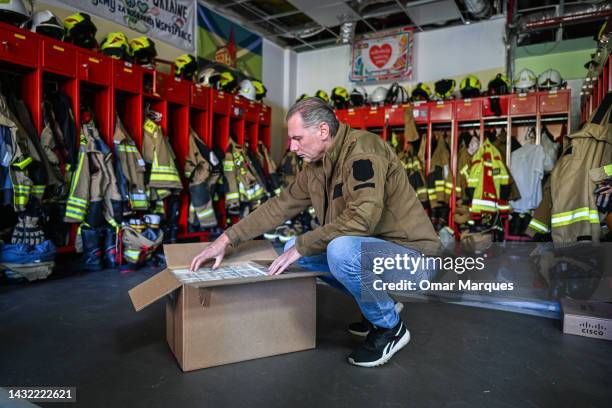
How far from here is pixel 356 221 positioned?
5.63 ft

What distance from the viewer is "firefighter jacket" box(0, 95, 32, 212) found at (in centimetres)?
297

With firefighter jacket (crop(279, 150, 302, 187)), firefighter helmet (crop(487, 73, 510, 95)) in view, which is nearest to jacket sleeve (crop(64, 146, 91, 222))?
firefighter jacket (crop(279, 150, 302, 187))

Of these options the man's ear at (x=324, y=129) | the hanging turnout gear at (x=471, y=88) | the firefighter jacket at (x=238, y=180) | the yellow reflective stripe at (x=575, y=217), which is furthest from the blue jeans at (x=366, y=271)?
the hanging turnout gear at (x=471, y=88)

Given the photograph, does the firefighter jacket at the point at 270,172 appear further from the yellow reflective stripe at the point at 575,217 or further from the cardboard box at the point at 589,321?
the cardboard box at the point at 589,321

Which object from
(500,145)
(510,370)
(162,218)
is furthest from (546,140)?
(162,218)

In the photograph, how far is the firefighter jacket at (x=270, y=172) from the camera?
6016 millimetres

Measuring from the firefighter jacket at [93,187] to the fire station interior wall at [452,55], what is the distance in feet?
15.6

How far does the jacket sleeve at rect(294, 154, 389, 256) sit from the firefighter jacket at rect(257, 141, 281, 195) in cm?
422

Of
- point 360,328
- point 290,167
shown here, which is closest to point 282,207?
point 360,328

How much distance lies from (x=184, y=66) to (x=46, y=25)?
154cm

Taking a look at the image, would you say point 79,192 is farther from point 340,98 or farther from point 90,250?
point 340,98

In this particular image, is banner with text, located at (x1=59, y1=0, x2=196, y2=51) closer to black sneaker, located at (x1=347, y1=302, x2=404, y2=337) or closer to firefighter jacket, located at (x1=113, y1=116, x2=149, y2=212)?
firefighter jacket, located at (x1=113, y1=116, x2=149, y2=212)

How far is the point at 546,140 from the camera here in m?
5.28

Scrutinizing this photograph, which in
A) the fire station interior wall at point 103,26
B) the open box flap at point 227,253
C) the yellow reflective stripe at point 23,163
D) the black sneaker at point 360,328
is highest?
the fire station interior wall at point 103,26
